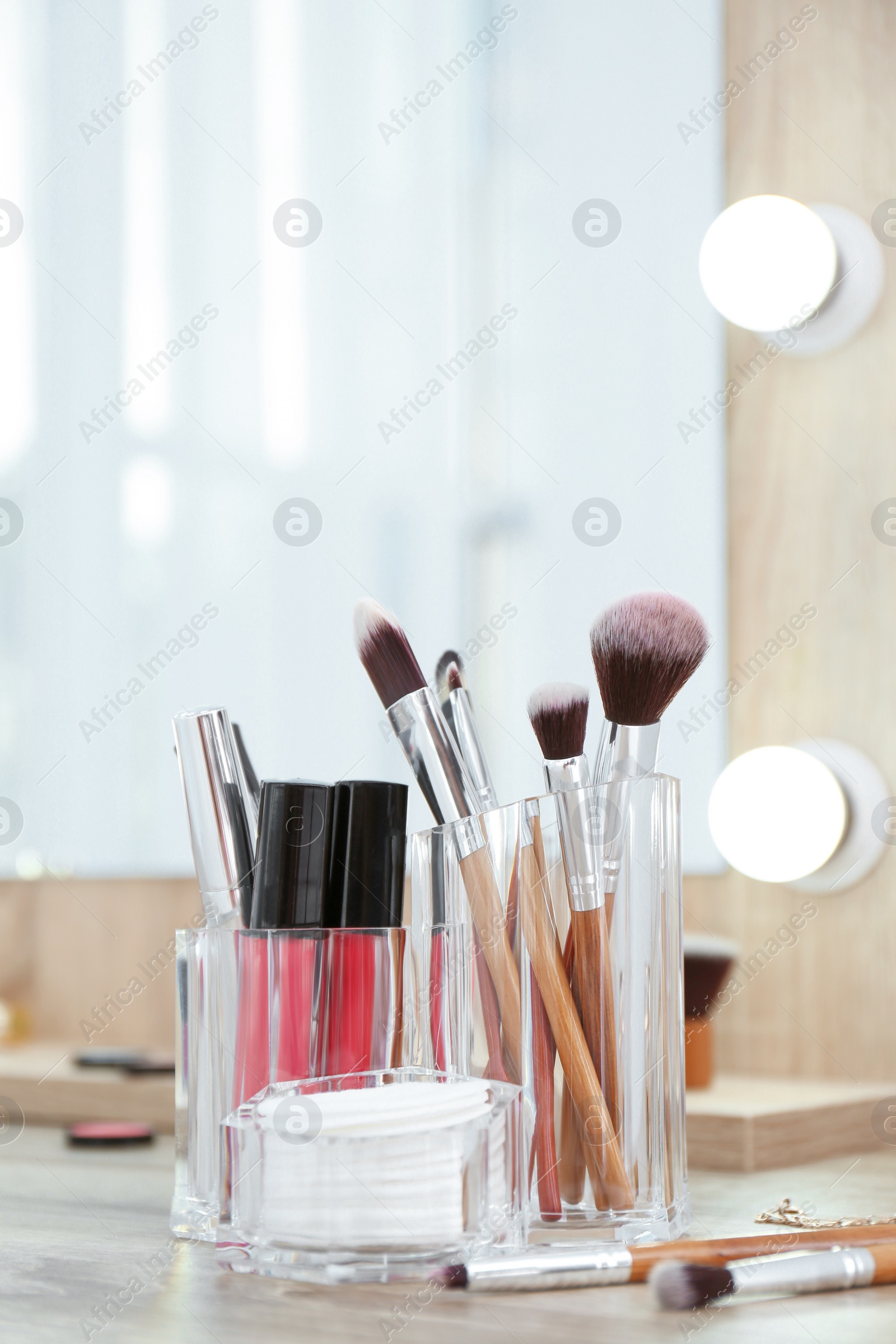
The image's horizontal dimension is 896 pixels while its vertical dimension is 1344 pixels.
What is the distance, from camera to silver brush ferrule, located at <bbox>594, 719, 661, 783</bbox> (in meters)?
0.46

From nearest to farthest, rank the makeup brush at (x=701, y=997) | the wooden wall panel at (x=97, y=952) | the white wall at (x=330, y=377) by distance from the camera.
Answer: the makeup brush at (x=701, y=997) < the white wall at (x=330, y=377) < the wooden wall panel at (x=97, y=952)

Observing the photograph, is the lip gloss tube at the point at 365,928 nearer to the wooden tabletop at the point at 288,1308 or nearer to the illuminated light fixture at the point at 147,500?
the wooden tabletop at the point at 288,1308

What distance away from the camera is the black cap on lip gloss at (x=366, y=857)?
1.50 ft

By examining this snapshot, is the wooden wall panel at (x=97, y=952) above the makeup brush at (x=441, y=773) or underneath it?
underneath

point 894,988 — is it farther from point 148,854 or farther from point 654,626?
point 148,854

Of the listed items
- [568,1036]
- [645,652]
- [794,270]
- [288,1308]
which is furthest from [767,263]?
[288,1308]

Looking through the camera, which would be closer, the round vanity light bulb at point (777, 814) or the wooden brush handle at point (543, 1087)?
the wooden brush handle at point (543, 1087)

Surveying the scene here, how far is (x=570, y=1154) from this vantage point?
43 cm

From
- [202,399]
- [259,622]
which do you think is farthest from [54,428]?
[259,622]

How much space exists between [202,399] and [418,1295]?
A: 2.34 ft

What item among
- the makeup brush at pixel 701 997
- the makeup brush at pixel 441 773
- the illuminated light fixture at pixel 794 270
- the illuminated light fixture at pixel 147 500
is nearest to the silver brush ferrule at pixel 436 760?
the makeup brush at pixel 441 773

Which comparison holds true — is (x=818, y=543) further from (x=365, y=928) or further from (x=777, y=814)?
(x=365, y=928)

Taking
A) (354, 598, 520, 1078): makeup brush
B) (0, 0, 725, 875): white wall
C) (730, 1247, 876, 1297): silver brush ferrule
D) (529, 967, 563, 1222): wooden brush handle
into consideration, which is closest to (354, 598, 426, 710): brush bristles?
(354, 598, 520, 1078): makeup brush

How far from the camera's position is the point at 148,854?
37.9 inches
